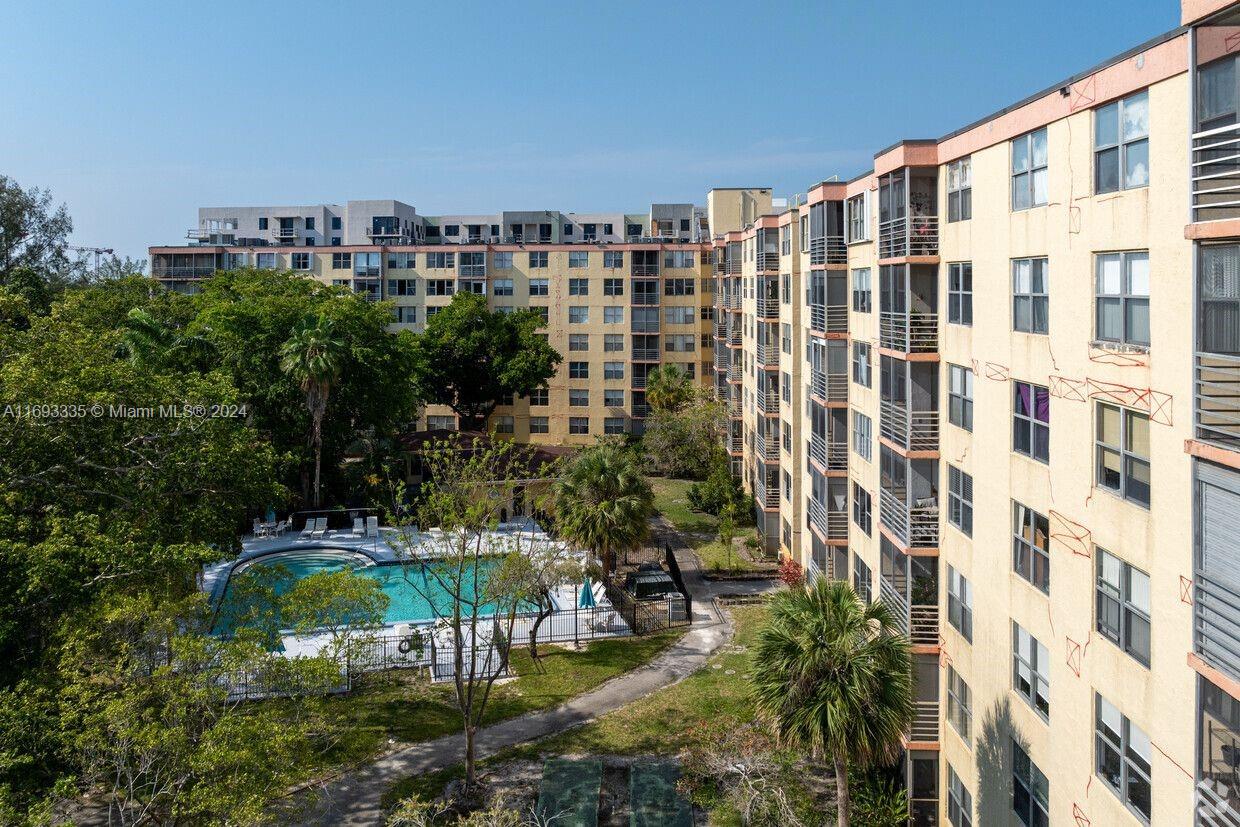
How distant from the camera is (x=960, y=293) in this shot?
66.2ft

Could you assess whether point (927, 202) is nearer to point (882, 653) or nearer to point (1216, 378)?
point (882, 653)

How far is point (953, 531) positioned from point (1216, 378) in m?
10.6

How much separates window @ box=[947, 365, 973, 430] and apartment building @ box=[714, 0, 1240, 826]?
0.37 feet

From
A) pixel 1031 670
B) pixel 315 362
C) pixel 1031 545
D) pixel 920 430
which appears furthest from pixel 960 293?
pixel 315 362

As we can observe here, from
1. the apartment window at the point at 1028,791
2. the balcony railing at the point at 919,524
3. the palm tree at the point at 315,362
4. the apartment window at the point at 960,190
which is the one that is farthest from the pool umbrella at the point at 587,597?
the apartment window at the point at 960,190

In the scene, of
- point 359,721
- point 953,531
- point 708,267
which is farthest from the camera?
point 708,267

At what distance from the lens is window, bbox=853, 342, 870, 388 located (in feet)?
90.6

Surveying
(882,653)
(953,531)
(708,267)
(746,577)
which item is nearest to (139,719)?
(882,653)

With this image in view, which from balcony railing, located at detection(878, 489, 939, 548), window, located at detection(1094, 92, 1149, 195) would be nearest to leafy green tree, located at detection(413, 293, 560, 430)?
balcony railing, located at detection(878, 489, 939, 548)

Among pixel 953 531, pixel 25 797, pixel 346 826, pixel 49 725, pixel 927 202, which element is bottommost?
pixel 346 826

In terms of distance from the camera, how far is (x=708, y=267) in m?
67.7

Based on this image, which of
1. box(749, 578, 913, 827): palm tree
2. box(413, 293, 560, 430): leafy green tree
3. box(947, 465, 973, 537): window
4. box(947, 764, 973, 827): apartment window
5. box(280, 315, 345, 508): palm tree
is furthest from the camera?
box(413, 293, 560, 430): leafy green tree

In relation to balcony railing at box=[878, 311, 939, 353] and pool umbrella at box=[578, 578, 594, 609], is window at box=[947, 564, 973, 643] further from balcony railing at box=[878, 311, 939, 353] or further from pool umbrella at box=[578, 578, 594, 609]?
pool umbrella at box=[578, 578, 594, 609]

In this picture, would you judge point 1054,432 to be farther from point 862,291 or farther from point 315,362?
point 315,362
